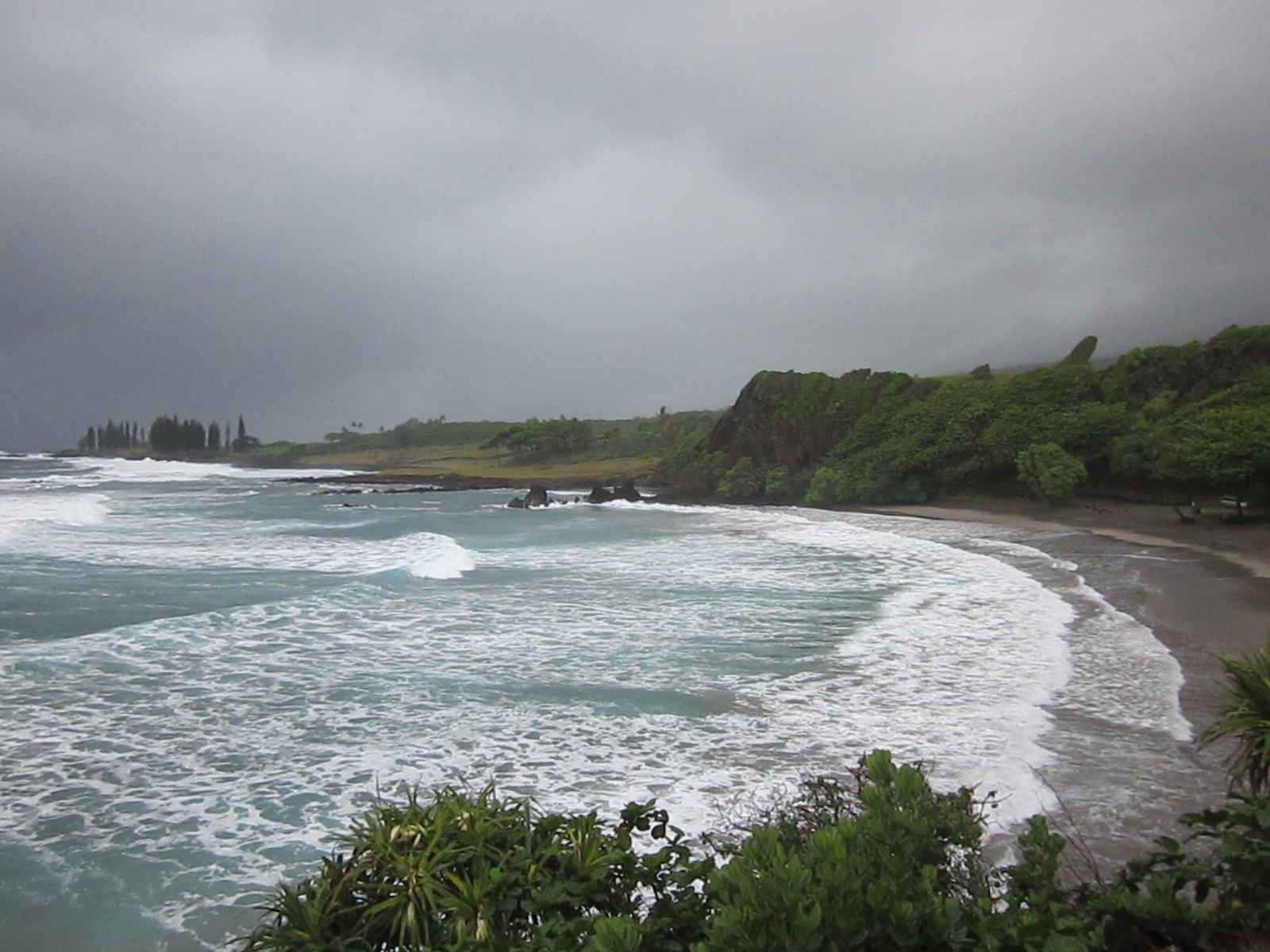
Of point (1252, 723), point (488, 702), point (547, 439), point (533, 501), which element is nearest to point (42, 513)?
point (533, 501)

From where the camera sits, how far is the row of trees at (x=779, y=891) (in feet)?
8.95

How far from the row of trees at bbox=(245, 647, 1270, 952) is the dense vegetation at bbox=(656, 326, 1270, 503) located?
30.7 metres

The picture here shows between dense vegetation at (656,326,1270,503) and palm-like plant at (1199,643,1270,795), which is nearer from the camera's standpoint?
palm-like plant at (1199,643,1270,795)

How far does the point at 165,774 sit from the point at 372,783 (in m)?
1.98

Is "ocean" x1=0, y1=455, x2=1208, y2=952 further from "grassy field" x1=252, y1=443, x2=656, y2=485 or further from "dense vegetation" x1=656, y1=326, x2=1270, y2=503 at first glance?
"grassy field" x1=252, y1=443, x2=656, y2=485

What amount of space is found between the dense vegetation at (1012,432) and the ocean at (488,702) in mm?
15644

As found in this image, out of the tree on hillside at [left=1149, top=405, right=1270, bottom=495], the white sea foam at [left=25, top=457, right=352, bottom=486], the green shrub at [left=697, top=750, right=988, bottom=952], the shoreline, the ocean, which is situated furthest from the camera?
the white sea foam at [left=25, top=457, right=352, bottom=486]

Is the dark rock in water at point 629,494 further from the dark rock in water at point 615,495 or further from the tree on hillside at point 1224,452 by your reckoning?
the tree on hillside at point 1224,452

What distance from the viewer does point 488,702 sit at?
987 cm

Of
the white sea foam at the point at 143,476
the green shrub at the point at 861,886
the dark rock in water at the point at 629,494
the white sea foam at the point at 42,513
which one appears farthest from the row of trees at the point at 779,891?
the white sea foam at the point at 143,476

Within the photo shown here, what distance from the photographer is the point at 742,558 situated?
23.6 meters

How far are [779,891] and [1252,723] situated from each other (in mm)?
3593

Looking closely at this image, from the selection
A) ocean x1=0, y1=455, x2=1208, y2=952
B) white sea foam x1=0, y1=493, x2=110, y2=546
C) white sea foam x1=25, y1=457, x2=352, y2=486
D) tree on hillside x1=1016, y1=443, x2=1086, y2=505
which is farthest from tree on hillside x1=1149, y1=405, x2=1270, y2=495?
white sea foam x1=25, y1=457, x2=352, y2=486

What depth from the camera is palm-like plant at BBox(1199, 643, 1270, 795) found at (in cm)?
451
